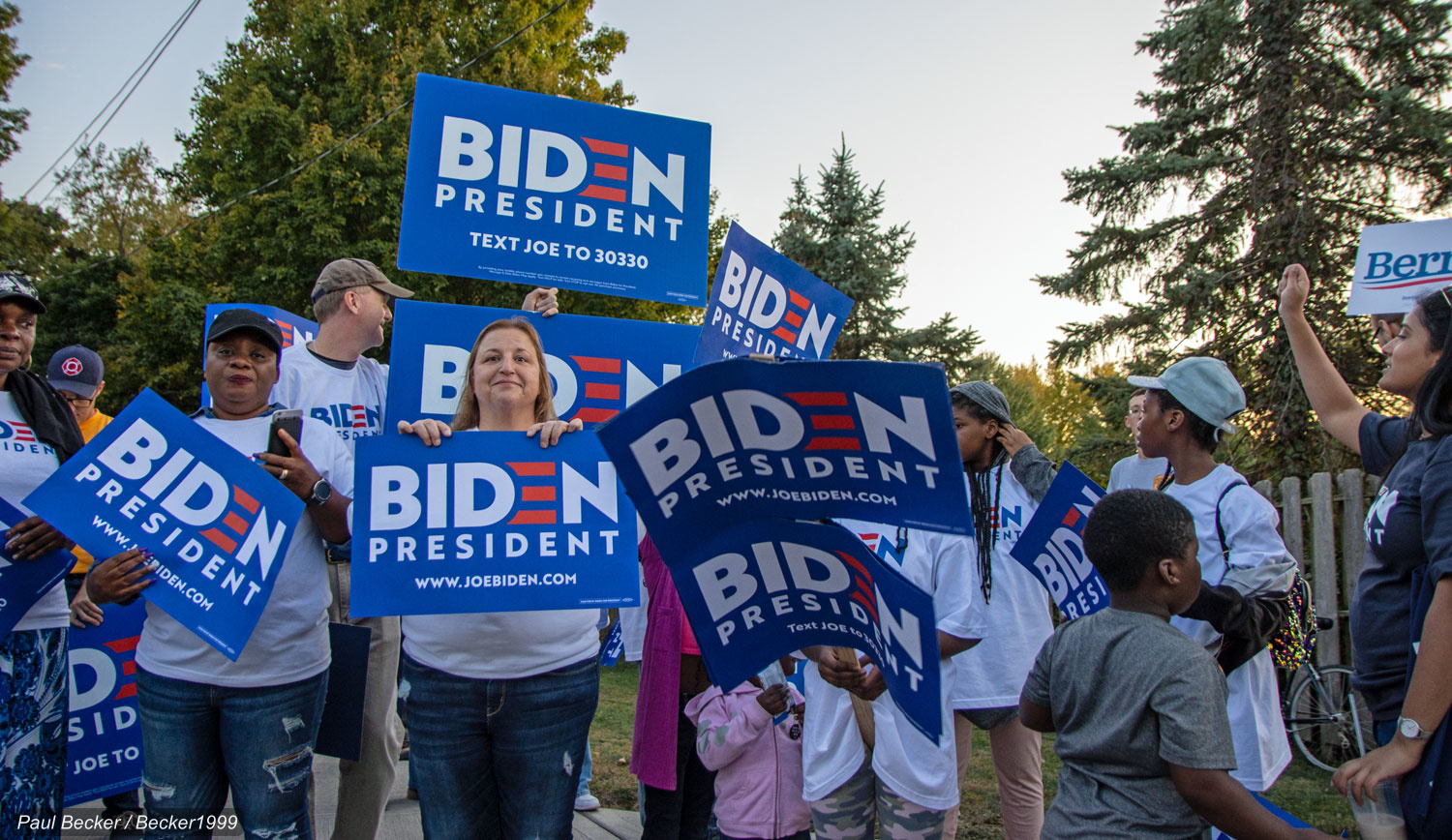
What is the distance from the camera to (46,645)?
314cm

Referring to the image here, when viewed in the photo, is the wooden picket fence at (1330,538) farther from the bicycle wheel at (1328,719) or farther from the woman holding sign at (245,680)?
the woman holding sign at (245,680)

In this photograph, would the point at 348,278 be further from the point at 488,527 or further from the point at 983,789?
the point at 983,789

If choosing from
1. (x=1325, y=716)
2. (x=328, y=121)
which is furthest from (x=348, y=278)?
(x=328, y=121)

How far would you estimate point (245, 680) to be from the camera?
281 centimetres

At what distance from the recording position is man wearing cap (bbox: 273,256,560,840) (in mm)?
3631

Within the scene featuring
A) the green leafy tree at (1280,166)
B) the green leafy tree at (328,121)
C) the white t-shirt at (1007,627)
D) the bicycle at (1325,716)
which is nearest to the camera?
the white t-shirt at (1007,627)

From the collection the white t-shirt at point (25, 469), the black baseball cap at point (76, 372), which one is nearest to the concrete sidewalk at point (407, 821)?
the white t-shirt at point (25, 469)

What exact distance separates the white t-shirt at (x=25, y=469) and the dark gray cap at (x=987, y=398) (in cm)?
321

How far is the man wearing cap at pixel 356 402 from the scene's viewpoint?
3631 mm

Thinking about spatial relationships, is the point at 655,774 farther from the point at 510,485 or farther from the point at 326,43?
the point at 326,43

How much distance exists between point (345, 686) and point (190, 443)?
0.98 meters

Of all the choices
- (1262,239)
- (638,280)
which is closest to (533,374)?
(638,280)

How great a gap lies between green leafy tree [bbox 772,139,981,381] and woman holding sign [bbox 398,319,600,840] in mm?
16201

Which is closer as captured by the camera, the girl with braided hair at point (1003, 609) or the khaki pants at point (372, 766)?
the girl with braided hair at point (1003, 609)
